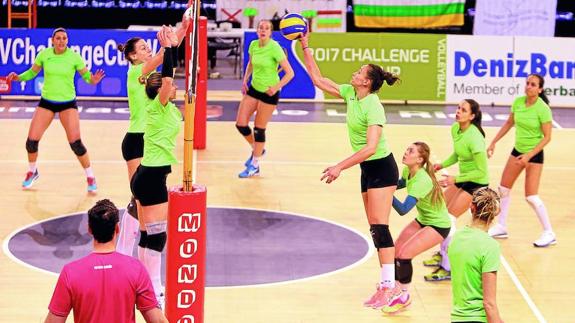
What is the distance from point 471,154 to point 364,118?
162 cm

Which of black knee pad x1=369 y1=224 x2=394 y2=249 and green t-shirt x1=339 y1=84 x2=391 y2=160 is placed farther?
black knee pad x1=369 y1=224 x2=394 y2=249

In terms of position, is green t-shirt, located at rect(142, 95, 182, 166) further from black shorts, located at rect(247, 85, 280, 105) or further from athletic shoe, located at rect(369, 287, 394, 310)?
black shorts, located at rect(247, 85, 280, 105)

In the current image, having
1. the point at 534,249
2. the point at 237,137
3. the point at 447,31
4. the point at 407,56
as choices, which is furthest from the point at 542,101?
the point at 447,31

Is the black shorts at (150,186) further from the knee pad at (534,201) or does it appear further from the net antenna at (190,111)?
the knee pad at (534,201)

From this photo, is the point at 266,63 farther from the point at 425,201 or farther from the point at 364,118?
the point at 425,201

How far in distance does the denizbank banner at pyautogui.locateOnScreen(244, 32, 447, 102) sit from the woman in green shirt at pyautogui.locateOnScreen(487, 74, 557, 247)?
9.53 metres

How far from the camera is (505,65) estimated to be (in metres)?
22.3

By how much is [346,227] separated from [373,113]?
3464 millimetres

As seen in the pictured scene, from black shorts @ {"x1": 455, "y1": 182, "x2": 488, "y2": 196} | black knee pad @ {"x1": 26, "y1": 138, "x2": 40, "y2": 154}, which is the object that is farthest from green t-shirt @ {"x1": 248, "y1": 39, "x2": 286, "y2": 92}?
black shorts @ {"x1": 455, "y1": 182, "x2": 488, "y2": 196}

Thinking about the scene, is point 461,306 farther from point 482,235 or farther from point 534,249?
point 534,249

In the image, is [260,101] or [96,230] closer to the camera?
[96,230]

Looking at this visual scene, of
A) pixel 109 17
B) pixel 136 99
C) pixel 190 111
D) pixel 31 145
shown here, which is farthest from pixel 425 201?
pixel 109 17

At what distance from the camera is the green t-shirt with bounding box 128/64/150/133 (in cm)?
1156

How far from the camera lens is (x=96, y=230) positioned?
267 inches
